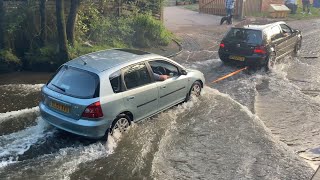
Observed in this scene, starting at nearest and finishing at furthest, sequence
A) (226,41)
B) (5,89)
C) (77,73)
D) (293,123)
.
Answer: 1. (77,73)
2. (293,123)
3. (5,89)
4. (226,41)

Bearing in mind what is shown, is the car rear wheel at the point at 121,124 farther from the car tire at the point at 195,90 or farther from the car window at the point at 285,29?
the car window at the point at 285,29

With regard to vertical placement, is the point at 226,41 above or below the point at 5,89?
above

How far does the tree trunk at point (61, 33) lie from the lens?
12359 mm

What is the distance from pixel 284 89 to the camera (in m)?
11.2

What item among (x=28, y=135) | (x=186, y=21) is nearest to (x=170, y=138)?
(x=28, y=135)

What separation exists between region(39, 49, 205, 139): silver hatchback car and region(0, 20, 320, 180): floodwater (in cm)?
40

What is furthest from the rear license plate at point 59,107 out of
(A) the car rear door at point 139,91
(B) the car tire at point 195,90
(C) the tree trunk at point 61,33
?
(C) the tree trunk at point 61,33

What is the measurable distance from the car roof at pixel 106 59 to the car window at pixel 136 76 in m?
0.19

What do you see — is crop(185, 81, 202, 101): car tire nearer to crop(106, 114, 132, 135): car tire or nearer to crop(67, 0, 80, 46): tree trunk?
crop(106, 114, 132, 135): car tire

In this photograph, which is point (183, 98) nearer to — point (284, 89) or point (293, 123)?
point (293, 123)

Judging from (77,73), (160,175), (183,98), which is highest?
(77,73)

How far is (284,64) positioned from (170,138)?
8.17 m

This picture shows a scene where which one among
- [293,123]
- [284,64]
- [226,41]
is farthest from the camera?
[284,64]

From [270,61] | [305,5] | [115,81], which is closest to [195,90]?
[115,81]
